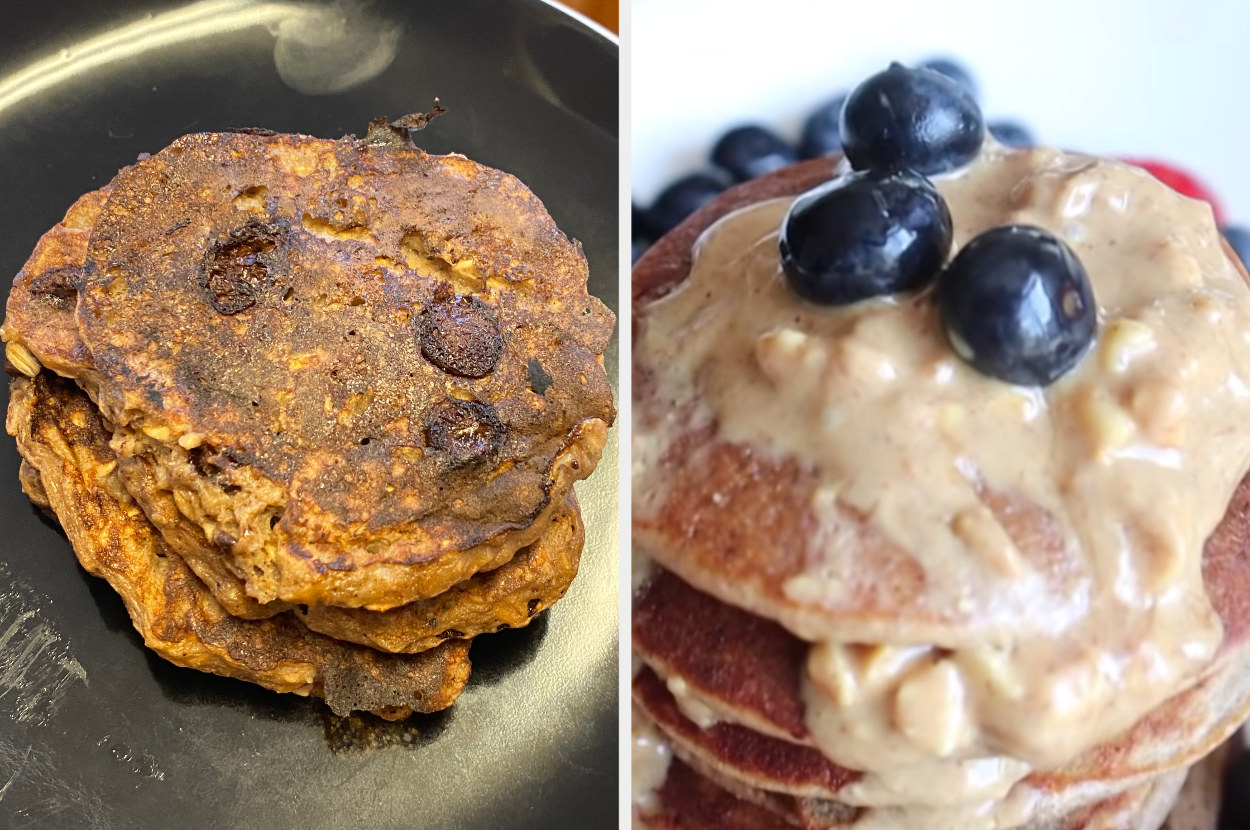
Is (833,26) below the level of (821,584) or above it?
above

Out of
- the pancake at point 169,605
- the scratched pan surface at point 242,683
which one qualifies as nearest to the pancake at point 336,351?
the pancake at point 169,605

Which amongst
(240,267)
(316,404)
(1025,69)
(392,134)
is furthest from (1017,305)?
(392,134)

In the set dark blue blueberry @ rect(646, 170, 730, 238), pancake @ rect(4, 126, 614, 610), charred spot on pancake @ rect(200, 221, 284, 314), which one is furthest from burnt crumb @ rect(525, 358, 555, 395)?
dark blue blueberry @ rect(646, 170, 730, 238)

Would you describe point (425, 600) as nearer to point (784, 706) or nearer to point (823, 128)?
point (784, 706)

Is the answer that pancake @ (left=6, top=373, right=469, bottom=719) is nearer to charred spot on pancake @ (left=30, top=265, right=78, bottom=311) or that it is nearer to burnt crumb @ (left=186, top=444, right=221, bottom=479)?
charred spot on pancake @ (left=30, top=265, right=78, bottom=311)

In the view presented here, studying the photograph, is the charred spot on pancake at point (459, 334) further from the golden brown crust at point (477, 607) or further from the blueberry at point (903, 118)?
the blueberry at point (903, 118)

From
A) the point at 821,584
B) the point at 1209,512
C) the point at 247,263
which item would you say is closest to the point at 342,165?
the point at 247,263

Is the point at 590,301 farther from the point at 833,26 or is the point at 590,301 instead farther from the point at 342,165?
the point at 833,26
